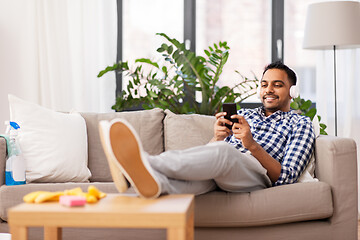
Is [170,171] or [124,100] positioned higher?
[124,100]

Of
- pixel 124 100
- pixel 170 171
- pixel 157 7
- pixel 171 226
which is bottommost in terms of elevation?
pixel 171 226

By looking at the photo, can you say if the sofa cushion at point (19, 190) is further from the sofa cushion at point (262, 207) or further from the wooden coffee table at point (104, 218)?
the wooden coffee table at point (104, 218)

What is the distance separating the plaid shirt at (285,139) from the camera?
225 cm

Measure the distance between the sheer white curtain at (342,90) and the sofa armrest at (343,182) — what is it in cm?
157

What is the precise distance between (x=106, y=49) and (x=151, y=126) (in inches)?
46.5

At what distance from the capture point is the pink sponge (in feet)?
4.98

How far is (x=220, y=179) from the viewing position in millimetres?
2002

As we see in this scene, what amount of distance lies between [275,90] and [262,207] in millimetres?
686

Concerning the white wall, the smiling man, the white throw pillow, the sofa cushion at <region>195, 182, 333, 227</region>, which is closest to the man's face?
the smiling man

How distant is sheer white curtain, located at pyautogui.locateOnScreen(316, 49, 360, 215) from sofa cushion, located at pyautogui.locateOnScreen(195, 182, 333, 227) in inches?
66.9

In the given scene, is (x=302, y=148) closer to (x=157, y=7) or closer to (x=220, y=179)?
(x=220, y=179)

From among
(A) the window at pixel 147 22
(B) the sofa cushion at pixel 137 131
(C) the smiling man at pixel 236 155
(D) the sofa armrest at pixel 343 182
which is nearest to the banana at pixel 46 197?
(C) the smiling man at pixel 236 155

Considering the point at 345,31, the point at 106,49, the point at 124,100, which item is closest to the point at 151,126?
the point at 124,100

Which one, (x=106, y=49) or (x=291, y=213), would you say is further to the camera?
(x=106, y=49)
